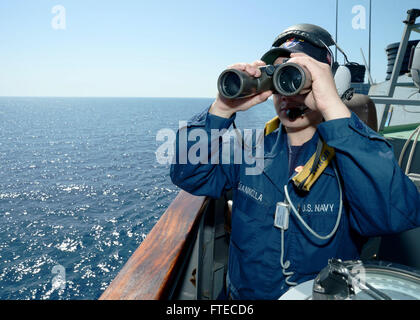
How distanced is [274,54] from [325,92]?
19.6 inches

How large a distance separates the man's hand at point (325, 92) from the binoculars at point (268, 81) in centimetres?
3

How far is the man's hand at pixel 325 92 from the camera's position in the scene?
1116 millimetres

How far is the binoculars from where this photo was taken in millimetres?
1148

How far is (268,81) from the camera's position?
138 cm

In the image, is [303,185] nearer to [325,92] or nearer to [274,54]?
[325,92]

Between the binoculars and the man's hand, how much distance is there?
27mm

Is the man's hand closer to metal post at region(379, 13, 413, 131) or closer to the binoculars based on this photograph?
the binoculars

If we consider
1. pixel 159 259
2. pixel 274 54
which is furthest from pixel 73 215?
pixel 274 54

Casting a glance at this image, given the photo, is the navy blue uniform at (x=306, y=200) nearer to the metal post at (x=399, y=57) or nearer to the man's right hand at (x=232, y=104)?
the man's right hand at (x=232, y=104)

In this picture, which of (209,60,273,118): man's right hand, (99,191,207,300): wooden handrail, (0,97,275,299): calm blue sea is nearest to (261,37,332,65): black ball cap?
(209,60,273,118): man's right hand
